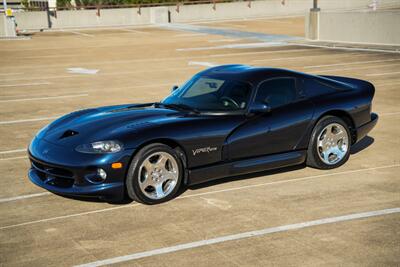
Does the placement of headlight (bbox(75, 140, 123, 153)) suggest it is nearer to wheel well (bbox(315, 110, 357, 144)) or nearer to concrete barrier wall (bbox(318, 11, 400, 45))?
wheel well (bbox(315, 110, 357, 144))

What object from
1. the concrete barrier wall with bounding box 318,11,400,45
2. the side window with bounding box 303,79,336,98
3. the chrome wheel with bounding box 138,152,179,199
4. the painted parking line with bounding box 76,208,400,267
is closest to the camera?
the painted parking line with bounding box 76,208,400,267

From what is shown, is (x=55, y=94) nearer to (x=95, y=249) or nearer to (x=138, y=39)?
(x=95, y=249)

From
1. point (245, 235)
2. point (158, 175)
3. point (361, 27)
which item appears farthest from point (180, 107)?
point (361, 27)

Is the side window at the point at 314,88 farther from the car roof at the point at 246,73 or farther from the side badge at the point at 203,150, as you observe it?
the side badge at the point at 203,150

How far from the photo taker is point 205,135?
740 centimetres

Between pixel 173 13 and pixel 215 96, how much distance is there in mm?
40473

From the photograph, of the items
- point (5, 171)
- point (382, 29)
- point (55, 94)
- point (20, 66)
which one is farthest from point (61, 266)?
point (382, 29)

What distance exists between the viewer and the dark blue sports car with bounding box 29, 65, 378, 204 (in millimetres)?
6887

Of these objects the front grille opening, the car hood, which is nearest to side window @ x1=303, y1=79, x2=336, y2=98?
the car hood

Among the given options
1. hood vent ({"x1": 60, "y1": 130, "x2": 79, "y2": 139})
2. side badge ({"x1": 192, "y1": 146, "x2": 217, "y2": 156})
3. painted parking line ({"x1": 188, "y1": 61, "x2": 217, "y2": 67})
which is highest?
hood vent ({"x1": 60, "y1": 130, "x2": 79, "y2": 139})

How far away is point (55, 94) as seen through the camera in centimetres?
1627

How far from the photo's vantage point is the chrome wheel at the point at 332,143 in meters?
8.41

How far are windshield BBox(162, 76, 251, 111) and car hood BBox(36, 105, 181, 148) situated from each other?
1.12 ft

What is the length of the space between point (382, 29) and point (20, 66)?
15151mm
